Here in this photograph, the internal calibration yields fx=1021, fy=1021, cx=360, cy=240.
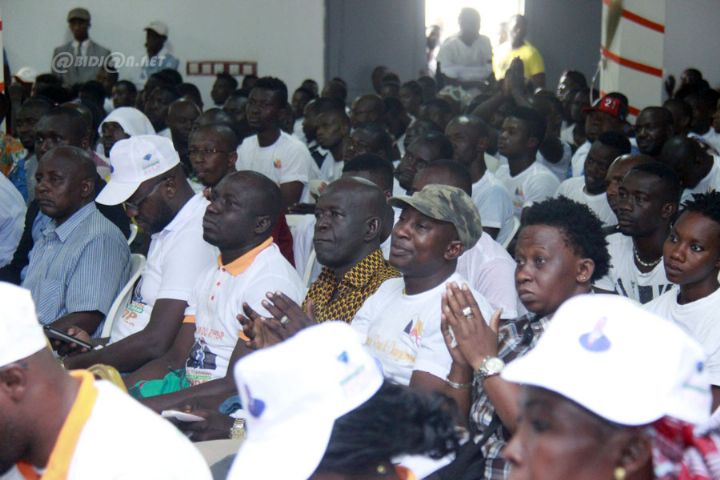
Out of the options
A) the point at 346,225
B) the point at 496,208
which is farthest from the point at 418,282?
the point at 496,208

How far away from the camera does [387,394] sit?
188 cm

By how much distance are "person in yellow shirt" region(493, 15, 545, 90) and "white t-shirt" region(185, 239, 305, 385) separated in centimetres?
827

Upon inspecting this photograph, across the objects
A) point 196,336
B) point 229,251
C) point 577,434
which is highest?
point 577,434

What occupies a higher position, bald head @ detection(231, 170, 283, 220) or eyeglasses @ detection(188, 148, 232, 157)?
bald head @ detection(231, 170, 283, 220)

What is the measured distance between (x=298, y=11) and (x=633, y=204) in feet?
27.8

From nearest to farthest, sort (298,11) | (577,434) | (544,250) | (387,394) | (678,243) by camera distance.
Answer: (577,434) → (387,394) → (544,250) → (678,243) → (298,11)

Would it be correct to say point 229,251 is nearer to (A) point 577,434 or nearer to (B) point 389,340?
(B) point 389,340

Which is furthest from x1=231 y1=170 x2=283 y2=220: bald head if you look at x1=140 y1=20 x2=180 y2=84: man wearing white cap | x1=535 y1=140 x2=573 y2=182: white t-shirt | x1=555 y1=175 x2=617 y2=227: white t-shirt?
x1=140 y1=20 x2=180 y2=84: man wearing white cap

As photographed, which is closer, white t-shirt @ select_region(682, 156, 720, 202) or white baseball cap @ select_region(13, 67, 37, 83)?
white t-shirt @ select_region(682, 156, 720, 202)

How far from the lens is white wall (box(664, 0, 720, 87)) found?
12.2 meters

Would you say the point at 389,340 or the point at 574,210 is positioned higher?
the point at 574,210

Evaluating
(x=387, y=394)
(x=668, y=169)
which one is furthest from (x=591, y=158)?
(x=387, y=394)

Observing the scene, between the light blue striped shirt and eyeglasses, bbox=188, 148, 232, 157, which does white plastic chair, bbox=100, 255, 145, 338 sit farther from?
eyeglasses, bbox=188, 148, 232, 157

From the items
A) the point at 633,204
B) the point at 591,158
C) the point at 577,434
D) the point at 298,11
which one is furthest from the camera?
the point at 298,11
